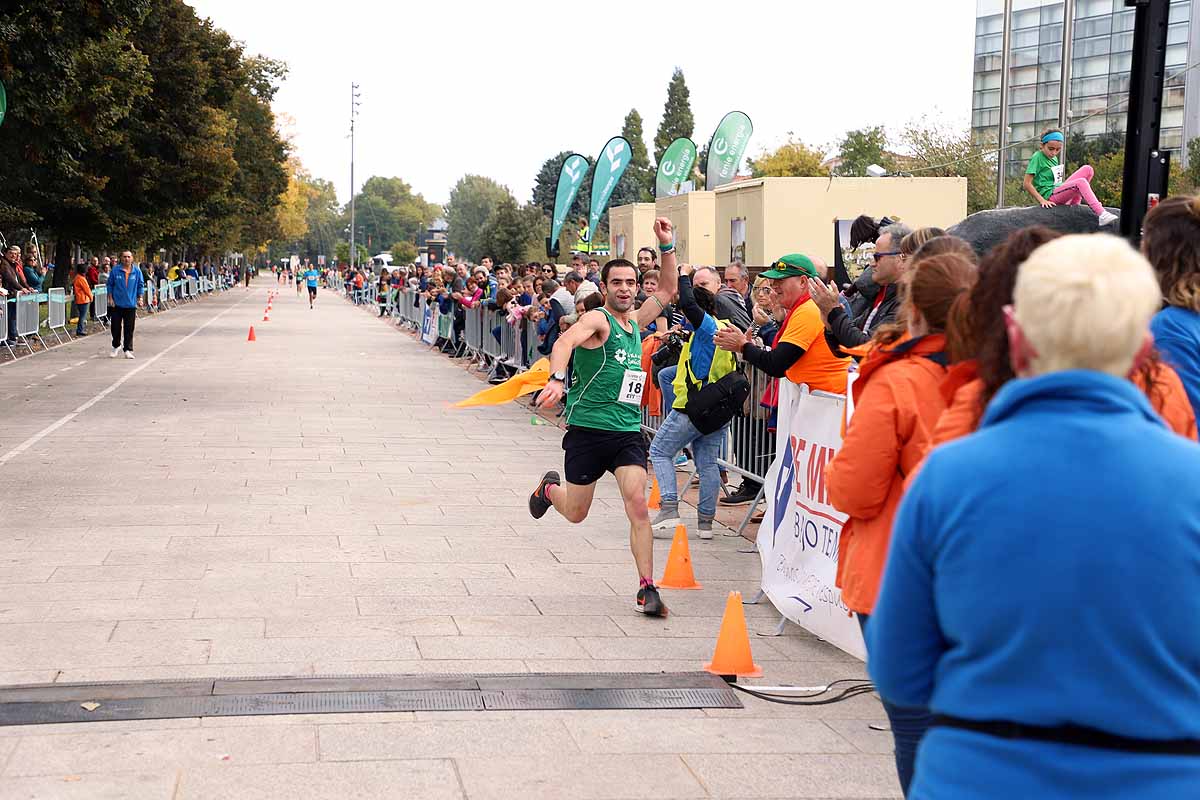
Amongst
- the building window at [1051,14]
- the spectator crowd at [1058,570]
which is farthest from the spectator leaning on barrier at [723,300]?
the building window at [1051,14]

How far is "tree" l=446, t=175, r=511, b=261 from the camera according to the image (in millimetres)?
157375

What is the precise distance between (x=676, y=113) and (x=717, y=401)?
12282 centimetres

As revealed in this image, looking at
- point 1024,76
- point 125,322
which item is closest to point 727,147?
point 125,322

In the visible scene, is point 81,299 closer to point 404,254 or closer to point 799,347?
point 799,347

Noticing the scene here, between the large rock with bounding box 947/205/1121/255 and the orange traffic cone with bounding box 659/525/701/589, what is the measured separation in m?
2.28

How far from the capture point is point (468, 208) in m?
161

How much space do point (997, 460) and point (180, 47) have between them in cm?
4206

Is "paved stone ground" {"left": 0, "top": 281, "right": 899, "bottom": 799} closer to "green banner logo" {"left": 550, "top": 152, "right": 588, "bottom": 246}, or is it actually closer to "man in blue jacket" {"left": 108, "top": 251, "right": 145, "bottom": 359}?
"man in blue jacket" {"left": 108, "top": 251, "right": 145, "bottom": 359}

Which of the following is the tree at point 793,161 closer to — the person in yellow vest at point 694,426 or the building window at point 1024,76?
the building window at point 1024,76

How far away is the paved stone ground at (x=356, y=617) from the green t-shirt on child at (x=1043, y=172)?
15.0ft

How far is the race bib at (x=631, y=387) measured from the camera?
7445mm

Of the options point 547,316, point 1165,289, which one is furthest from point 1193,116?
point 1165,289

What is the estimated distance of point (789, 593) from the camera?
7027 mm

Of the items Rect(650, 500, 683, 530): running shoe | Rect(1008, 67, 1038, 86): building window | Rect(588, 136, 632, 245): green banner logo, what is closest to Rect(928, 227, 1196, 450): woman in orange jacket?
Rect(650, 500, 683, 530): running shoe
